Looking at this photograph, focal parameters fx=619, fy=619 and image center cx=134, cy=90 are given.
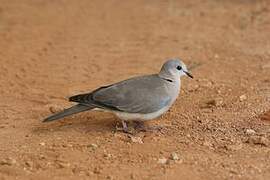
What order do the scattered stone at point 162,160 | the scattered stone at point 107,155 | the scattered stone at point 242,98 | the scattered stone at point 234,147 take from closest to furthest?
the scattered stone at point 162,160, the scattered stone at point 107,155, the scattered stone at point 234,147, the scattered stone at point 242,98

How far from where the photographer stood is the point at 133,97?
18.0 ft

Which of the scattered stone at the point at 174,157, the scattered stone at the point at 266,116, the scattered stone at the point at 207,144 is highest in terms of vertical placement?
the scattered stone at the point at 266,116

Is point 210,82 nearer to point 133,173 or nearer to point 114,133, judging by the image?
point 114,133

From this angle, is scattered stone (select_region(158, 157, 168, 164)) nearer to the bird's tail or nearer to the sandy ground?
the sandy ground

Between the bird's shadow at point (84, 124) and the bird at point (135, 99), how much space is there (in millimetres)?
178

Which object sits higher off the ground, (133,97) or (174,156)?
(133,97)

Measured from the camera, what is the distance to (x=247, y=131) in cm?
547

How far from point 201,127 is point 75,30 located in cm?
428

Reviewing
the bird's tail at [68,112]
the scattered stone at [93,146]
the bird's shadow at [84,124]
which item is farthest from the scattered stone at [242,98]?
the scattered stone at [93,146]

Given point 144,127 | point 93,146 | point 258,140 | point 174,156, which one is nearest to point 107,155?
point 93,146

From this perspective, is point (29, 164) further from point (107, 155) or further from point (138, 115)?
point (138, 115)

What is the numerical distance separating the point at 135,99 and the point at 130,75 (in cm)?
185

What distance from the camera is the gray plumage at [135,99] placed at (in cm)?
545

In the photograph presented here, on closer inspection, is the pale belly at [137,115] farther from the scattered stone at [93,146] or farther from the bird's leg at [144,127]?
the scattered stone at [93,146]
